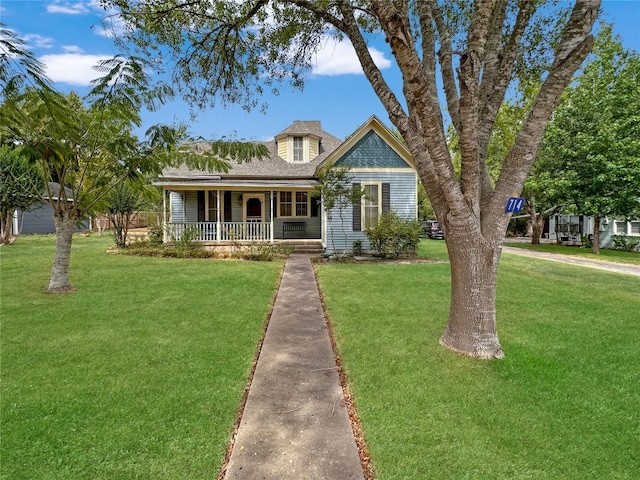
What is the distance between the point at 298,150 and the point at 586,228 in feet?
61.8

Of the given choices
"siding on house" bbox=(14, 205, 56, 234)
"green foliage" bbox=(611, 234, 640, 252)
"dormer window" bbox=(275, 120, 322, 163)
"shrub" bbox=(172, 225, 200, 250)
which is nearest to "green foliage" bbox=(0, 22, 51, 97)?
"shrub" bbox=(172, 225, 200, 250)

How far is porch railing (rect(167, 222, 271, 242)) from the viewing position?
15.3 metres

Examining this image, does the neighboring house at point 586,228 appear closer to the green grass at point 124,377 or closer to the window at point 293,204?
the window at point 293,204

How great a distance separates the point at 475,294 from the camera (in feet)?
14.3

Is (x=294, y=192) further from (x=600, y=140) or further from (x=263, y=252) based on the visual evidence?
(x=600, y=140)

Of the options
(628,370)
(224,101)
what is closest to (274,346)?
(628,370)

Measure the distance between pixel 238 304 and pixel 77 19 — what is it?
558 centimetres

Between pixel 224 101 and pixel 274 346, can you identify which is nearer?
pixel 274 346

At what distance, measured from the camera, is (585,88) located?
1773 cm

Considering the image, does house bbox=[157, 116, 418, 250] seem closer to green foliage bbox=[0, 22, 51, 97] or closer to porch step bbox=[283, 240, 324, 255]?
porch step bbox=[283, 240, 324, 255]

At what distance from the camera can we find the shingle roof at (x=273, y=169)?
666 inches

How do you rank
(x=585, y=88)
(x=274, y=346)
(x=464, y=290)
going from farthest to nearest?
1. (x=585, y=88)
2. (x=274, y=346)
3. (x=464, y=290)

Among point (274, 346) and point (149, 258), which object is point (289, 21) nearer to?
point (274, 346)

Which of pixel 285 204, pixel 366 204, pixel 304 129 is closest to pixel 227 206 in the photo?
pixel 285 204
